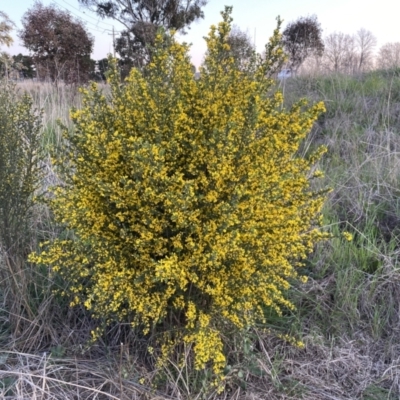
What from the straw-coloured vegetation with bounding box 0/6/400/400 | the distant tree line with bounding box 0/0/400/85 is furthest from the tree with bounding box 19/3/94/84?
the straw-coloured vegetation with bounding box 0/6/400/400

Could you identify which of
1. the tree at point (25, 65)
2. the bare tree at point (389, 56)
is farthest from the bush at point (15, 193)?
the bare tree at point (389, 56)

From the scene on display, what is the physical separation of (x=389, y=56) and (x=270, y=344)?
23.5ft

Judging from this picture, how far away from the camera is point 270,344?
2141 millimetres

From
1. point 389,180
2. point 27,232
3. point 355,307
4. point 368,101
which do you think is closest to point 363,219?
point 389,180

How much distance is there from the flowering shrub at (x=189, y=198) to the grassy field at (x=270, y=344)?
264mm

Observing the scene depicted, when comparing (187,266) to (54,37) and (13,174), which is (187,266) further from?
(54,37)

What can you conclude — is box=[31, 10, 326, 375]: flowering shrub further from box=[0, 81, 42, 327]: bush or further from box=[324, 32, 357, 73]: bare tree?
box=[324, 32, 357, 73]: bare tree

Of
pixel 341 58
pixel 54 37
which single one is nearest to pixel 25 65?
pixel 54 37

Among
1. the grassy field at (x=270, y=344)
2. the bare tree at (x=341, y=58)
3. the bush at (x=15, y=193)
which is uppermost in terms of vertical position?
the bare tree at (x=341, y=58)

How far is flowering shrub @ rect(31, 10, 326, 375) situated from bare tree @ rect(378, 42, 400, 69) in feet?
21.5

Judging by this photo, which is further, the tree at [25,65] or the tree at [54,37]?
the tree at [54,37]

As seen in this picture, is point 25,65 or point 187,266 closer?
point 187,266

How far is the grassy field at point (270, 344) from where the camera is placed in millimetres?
1869

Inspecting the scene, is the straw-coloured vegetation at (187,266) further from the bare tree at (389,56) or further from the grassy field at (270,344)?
the bare tree at (389,56)
